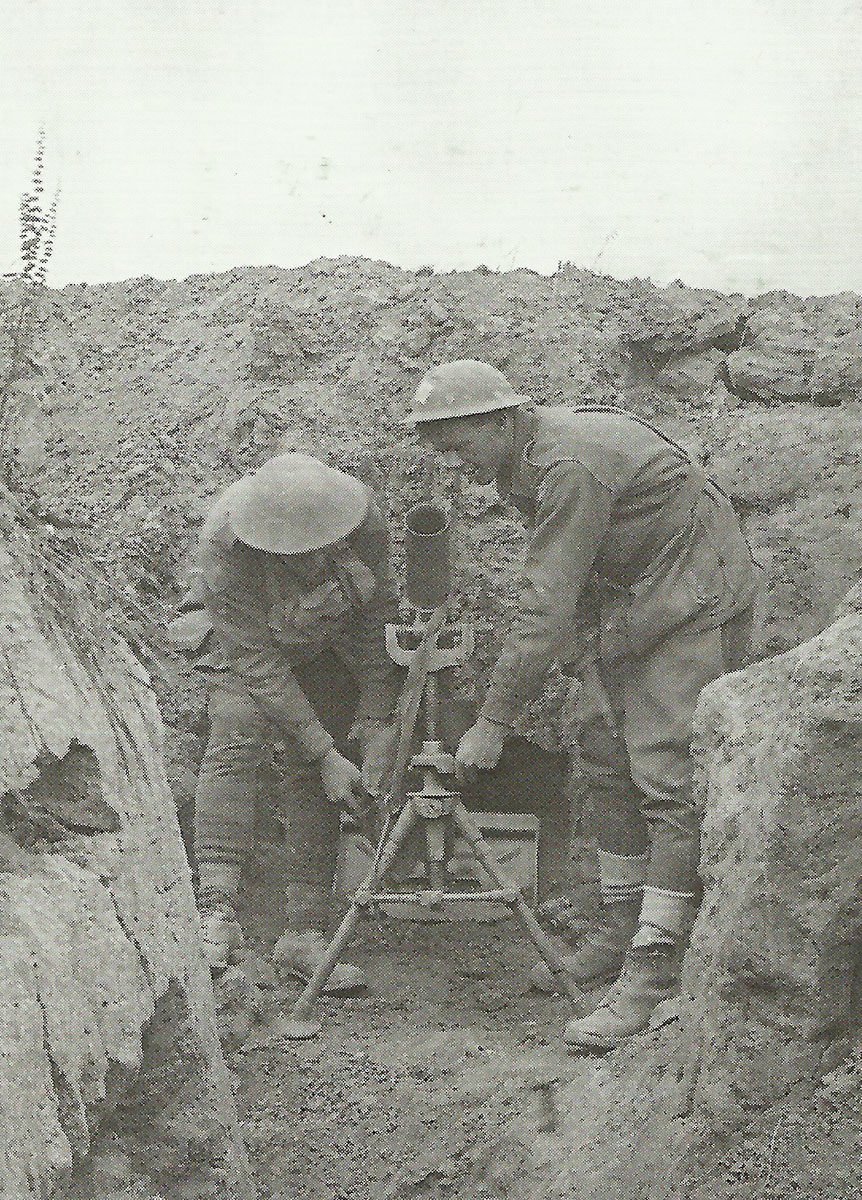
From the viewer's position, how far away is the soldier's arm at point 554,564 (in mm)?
5387

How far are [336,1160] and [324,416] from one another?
168 inches

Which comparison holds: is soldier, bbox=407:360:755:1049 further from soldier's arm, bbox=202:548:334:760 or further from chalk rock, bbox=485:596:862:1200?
soldier's arm, bbox=202:548:334:760

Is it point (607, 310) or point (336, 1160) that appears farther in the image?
point (607, 310)

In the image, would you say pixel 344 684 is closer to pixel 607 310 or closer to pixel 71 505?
pixel 71 505

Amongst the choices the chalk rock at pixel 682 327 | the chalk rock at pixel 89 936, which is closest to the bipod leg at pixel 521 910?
the chalk rock at pixel 89 936

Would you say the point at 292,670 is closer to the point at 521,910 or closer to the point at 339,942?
the point at 339,942

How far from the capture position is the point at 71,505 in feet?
28.5

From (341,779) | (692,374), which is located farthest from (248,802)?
(692,374)

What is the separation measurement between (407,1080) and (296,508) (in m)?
2.18

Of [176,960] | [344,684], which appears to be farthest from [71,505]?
[176,960]

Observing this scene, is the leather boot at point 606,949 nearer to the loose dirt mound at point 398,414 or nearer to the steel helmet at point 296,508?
the loose dirt mound at point 398,414

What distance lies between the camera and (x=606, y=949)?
18.9ft

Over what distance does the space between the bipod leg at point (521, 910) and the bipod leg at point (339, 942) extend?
173 millimetres

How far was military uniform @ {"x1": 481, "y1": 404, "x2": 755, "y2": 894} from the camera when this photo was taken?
17.7 ft
